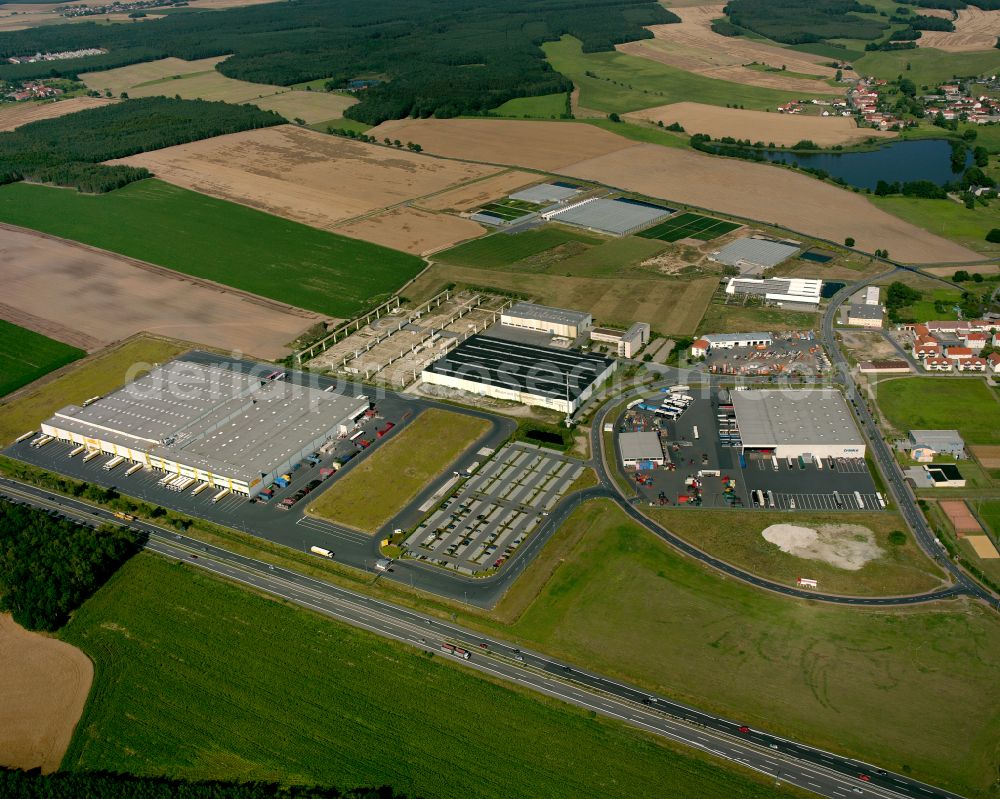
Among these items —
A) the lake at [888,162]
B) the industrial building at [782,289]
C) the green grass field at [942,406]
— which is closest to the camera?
the green grass field at [942,406]

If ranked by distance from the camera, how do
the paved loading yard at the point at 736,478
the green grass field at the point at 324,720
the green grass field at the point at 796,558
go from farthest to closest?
the paved loading yard at the point at 736,478
the green grass field at the point at 796,558
the green grass field at the point at 324,720

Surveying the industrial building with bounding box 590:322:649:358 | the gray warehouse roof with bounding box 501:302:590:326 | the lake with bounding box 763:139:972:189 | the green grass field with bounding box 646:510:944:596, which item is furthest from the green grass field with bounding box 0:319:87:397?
the lake with bounding box 763:139:972:189

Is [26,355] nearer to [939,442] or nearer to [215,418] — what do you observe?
[215,418]

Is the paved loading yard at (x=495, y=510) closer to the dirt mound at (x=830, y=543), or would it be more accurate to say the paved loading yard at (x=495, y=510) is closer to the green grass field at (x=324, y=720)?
the green grass field at (x=324, y=720)

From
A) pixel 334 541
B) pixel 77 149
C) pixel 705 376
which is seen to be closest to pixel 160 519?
pixel 334 541

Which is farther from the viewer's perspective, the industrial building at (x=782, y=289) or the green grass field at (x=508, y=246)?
the green grass field at (x=508, y=246)

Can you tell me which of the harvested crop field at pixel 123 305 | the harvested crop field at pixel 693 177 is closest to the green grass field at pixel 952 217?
the harvested crop field at pixel 693 177

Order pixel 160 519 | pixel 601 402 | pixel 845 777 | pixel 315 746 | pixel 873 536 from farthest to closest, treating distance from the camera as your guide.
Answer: pixel 601 402, pixel 160 519, pixel 873 536, pixel 315 746, pixel 845 777

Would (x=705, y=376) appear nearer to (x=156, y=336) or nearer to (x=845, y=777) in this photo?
(x=845, y=777)
